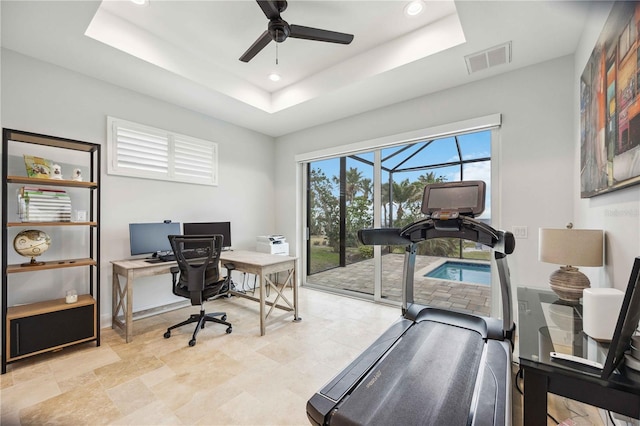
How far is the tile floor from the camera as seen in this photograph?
5.68 feet

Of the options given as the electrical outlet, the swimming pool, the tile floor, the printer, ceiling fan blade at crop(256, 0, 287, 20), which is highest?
ceiling fan blade at crop(256, 0, 287, 20)

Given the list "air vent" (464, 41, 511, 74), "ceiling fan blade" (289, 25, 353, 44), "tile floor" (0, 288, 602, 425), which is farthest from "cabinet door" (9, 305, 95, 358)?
"air vent" (464, 41, 511, 74)

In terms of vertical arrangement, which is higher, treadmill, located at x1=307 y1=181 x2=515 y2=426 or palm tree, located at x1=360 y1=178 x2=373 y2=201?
palm tree, located at x1=360 y1=178 x2=373 y2=201

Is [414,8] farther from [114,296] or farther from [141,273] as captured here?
[114,296]

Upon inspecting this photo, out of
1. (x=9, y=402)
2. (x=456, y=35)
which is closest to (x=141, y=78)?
(x=9, y=402)

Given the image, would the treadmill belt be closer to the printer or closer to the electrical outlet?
the electrical outlet

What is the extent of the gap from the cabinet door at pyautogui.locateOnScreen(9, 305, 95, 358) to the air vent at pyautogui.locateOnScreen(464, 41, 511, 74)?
4.44m

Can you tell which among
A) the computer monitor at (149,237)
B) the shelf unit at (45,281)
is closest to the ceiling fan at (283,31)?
the shelf unit at (45,281)

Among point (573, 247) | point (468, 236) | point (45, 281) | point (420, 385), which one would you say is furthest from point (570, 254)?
point (45, 281)

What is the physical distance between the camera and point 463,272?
3.67m

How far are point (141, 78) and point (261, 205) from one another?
255 centimetres

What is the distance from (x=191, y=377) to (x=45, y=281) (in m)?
1.93

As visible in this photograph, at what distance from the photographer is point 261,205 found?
4953 mm

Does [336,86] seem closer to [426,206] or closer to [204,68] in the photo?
[204,68]
